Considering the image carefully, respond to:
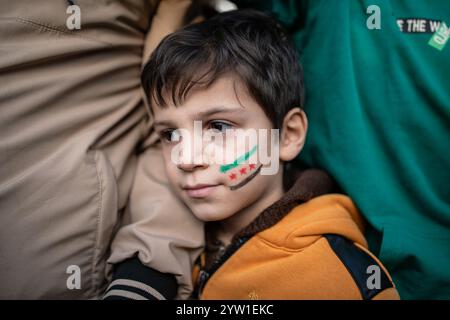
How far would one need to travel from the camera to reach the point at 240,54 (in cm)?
111

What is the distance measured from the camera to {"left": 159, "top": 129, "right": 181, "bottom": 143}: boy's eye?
3.70 feet

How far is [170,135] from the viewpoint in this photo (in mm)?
1186

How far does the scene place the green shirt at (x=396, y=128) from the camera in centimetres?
115

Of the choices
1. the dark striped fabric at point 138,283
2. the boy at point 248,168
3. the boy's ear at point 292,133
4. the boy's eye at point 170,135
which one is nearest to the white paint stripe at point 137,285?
the dark striped fabric at point 138,283

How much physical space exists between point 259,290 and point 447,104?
2.43ft

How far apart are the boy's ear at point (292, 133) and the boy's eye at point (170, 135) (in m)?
0.31

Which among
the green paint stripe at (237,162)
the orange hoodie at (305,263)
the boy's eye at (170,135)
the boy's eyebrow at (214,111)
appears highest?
the boy's eyebrow at (214,111)

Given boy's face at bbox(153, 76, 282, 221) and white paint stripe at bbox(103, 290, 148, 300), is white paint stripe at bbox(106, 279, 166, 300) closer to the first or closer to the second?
white paint stripe at bbox(103, 290, 148, 300)

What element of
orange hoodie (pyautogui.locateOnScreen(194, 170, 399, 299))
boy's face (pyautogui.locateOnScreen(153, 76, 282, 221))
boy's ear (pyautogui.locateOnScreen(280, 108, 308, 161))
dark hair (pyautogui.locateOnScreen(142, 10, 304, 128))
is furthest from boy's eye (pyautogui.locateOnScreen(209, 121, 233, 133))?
orange hoodie (pyautogui.locateOnScreen(194, 170, 399, 299))

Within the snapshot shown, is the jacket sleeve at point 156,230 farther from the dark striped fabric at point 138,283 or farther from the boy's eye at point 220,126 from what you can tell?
the boy's eye at point 220,126

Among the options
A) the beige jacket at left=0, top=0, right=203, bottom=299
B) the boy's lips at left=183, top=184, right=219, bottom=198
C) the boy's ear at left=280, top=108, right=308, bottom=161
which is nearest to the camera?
the beige jacket at left=0, top=0, right=203, bottom=299
